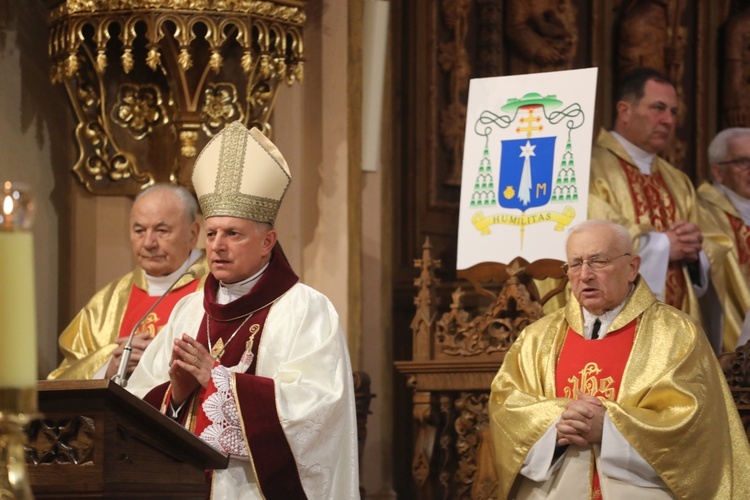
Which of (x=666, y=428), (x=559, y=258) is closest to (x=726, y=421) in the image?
(x=666, y=428)

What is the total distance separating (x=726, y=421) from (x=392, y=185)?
3.15 m

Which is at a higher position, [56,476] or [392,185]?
[392,185]

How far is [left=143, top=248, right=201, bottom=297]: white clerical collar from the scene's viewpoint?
6.41 m

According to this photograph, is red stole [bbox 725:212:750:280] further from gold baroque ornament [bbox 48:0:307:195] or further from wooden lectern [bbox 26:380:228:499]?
wooden lectern [bbox 26:380:228:499]

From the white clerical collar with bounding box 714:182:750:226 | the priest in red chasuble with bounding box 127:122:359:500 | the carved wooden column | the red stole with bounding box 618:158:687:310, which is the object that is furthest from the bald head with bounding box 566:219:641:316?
the white clerical collar with bounding box 714:182:750:226

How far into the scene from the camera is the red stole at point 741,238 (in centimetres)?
793

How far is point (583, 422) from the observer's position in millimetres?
5289

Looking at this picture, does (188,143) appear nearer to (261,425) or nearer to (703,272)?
(703,272)

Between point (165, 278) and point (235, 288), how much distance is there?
62.7 inches

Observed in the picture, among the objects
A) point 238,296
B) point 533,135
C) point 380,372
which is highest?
point 533,135

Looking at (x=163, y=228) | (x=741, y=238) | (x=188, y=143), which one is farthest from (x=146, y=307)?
(x=741, y=238)

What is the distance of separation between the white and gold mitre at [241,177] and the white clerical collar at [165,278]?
134 cm

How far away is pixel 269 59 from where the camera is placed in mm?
6863

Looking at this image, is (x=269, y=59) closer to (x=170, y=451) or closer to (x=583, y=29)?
(x=583, y=29)
